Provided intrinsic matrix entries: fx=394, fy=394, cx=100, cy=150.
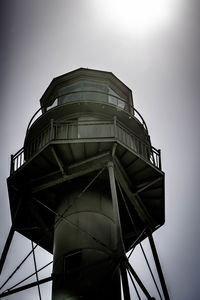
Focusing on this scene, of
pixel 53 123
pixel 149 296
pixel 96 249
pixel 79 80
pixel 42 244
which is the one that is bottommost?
pixel 149 296

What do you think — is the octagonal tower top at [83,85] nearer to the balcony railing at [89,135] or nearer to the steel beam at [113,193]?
the balcony railing at [89,135]

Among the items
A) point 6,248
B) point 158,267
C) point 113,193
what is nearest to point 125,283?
point 113,193

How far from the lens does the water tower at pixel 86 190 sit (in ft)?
40.9

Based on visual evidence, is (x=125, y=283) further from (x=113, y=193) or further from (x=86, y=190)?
(x=86, y=190)

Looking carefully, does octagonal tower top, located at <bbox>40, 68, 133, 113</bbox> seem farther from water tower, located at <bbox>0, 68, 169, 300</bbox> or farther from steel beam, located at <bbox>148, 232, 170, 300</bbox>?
steel beam, located at <bbox>148, 232, 170, 300</bbox>

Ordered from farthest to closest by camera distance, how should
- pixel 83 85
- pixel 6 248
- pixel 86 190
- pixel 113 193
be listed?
pixel 83 85
pixel 86 190
pixel 6 248
pixel 113 193

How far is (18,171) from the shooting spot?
14797mm

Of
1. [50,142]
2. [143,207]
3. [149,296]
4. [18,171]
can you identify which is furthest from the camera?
[143,207]

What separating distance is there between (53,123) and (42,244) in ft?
17.2

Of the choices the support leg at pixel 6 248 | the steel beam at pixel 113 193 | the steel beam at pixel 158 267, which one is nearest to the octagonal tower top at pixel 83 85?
the steel beam at pixel 113 193

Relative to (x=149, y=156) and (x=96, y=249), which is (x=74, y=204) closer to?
(x=96, y=249)

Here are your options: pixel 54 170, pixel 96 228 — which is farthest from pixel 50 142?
pixel 96 228

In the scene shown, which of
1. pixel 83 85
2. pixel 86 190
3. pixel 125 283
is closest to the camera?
pixel 125 283

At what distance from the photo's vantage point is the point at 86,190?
1483 centimetres
